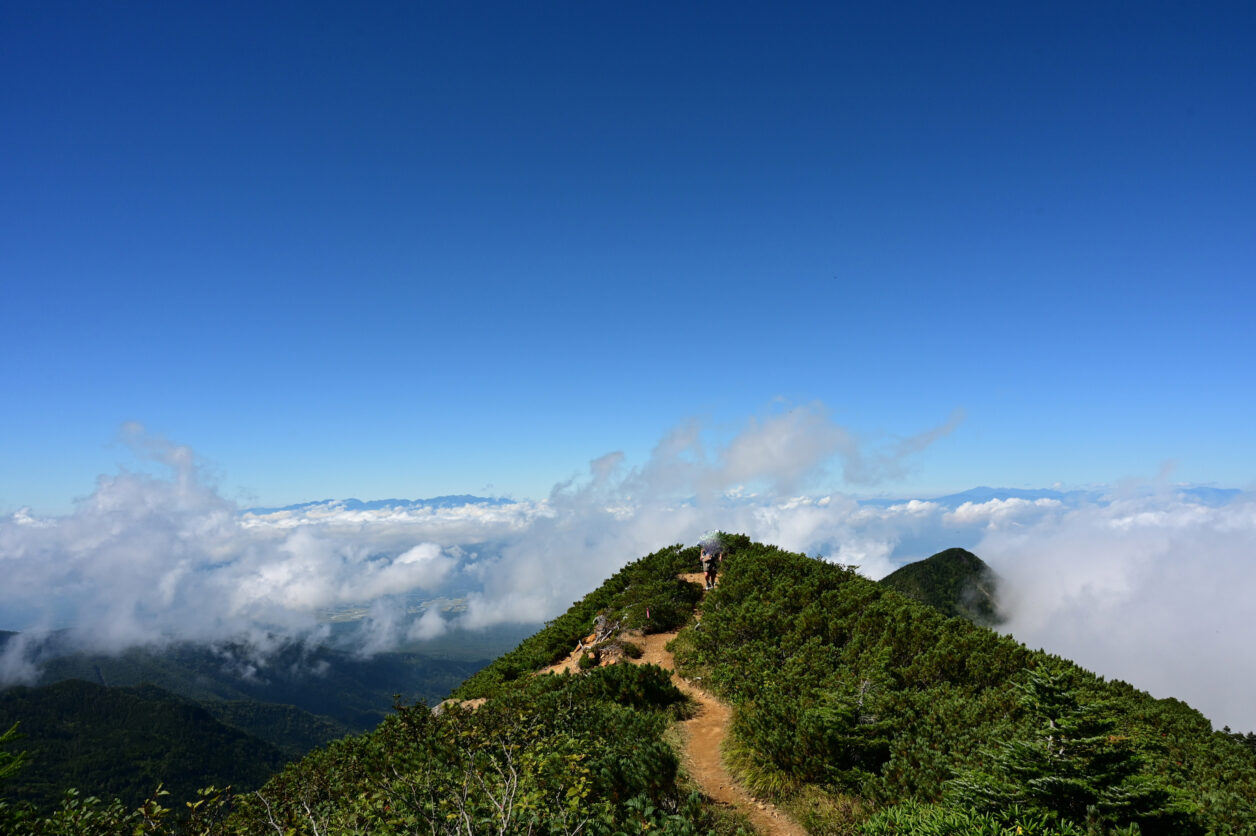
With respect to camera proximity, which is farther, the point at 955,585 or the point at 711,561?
the point at 955,585

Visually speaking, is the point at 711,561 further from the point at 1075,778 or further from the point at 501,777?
the point at 1075,778

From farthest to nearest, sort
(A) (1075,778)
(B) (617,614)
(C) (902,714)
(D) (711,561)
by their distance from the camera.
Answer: (D) (711,561) → (B) (617,614) → (C) (902,714) → (A) (1075,778)

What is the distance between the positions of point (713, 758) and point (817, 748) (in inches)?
115

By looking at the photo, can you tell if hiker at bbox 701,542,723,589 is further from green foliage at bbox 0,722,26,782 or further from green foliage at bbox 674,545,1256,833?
green foliage at bbox 0,722,26,782

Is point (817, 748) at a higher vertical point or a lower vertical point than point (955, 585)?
higher

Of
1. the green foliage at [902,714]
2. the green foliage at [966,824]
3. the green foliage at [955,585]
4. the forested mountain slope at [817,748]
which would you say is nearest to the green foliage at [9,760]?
the forested mountain slope at [817,748]

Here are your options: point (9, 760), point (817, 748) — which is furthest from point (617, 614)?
point (9, 760)

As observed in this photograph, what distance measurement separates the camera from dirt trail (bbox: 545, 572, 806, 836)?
10.6 meters

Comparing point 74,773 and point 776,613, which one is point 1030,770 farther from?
point 74,773

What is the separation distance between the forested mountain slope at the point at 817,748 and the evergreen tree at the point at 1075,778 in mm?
31

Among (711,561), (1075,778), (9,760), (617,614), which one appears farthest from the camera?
(711,561)

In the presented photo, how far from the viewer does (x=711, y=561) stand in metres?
26.8

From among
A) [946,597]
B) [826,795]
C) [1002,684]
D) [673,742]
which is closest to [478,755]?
[673,742]

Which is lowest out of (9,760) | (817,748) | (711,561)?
(817,748)
